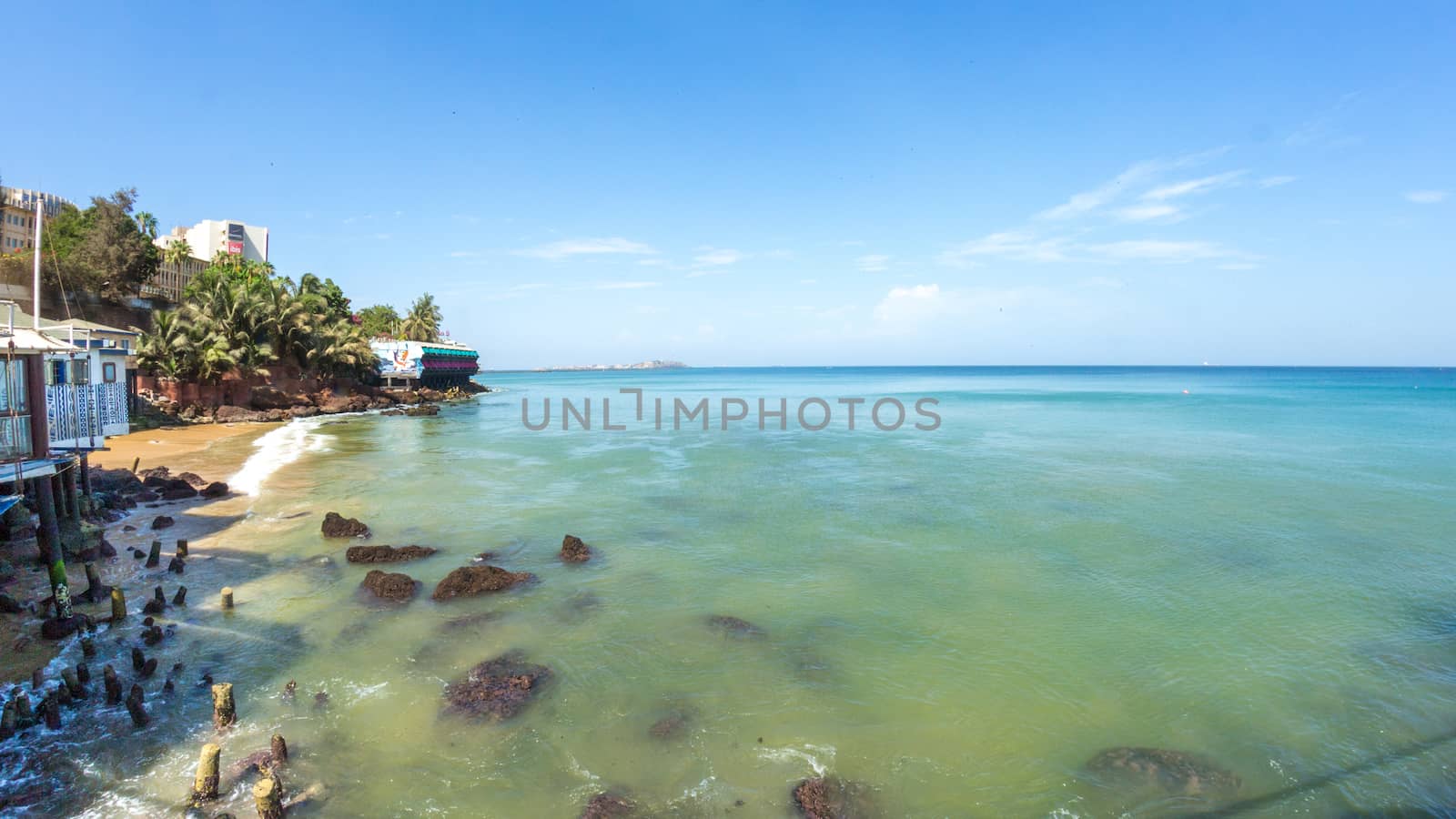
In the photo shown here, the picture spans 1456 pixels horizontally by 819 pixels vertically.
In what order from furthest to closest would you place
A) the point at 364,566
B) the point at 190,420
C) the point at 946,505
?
the point at 190,420 → the point at 946,505 → the point at 364,566

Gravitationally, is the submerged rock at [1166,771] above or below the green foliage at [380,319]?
below

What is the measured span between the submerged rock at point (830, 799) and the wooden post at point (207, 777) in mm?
6183

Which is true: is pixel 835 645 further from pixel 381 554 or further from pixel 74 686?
pixel 74 686

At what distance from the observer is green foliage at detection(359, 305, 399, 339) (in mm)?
99438

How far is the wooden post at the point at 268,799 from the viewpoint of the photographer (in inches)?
267

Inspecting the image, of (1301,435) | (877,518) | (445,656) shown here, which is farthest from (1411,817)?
(1301,435)

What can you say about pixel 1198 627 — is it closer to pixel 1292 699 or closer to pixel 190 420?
pixel 1292 699

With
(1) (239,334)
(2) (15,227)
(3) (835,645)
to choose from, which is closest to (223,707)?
(3) (835,645)

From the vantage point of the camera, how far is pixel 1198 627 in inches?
509

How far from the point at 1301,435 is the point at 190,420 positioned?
69340 millimetres

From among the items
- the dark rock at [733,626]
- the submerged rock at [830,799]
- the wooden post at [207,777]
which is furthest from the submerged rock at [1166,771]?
the wooden post at [207,777]

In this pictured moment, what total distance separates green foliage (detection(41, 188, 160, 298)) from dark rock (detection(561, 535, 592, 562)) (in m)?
51.5

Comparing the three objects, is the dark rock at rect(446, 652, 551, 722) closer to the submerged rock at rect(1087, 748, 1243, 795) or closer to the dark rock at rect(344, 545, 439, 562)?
the dark rock at rect(344, 545, 439, 562)

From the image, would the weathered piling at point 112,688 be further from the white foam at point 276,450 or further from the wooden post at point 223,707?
the white foam at point 276,450
